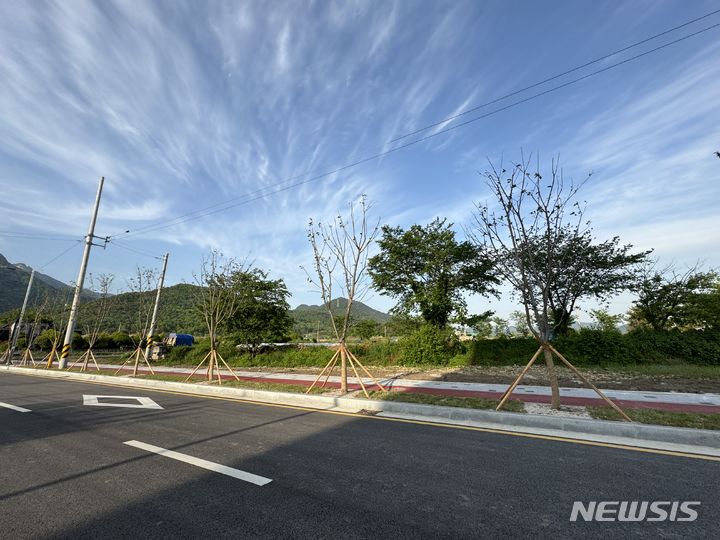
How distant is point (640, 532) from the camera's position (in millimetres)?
2824

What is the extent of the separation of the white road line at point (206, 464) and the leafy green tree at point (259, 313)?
1653cm

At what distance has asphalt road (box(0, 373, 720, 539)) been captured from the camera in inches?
116

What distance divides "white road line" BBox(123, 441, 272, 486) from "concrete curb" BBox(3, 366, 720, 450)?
4.31 metres

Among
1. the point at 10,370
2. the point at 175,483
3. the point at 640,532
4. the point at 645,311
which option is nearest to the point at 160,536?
the point at 175,483

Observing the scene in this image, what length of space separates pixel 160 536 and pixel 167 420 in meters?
5.41

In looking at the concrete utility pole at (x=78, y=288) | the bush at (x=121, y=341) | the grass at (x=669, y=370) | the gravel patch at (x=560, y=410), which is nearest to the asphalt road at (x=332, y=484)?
the gravel patch at (x=560, y=410)

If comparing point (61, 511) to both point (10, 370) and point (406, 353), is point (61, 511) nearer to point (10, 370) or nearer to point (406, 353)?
point (406, 353)

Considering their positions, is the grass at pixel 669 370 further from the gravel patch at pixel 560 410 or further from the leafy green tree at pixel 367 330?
the leafy green tree at pixel 367 330

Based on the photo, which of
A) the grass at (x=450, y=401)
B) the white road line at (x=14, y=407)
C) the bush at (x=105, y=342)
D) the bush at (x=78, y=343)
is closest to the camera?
the grass at (x=450, y=401)

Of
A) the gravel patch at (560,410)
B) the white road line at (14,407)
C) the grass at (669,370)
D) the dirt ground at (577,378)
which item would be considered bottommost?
the white road line at (14,407)

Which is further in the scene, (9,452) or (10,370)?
(10,370)

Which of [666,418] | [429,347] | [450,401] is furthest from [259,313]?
[666,418]

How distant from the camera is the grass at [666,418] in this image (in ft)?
18.9

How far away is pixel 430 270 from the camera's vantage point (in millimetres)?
22422
